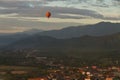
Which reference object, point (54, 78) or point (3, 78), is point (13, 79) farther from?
point (54, 78)

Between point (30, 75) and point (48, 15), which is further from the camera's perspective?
point (30, 75)

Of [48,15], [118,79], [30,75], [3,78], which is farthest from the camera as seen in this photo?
[30,75]

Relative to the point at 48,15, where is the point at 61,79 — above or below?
below

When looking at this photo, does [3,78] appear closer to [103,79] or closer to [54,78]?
[54,78]

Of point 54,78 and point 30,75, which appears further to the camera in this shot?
point 30,75

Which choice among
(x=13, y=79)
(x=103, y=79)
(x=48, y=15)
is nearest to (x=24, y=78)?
(x=13, y=79)

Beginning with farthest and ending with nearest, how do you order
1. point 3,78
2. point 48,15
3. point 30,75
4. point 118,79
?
point 30,75 < point 3,78 < point 118,79 < point 48,15

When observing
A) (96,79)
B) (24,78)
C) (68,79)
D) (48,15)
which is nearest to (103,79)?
(96,79)

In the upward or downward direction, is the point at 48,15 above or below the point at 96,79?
above

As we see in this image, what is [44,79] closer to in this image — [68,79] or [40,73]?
[68,79]
